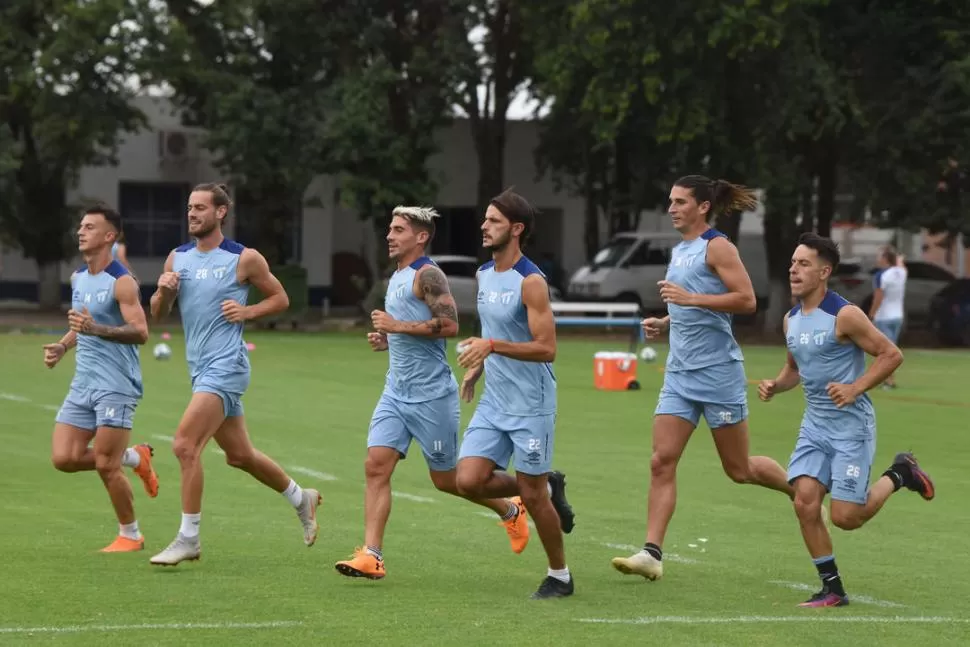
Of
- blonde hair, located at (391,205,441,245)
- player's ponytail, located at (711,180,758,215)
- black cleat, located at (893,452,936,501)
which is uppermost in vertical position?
player's ponytail, located at (711,180,758,215)

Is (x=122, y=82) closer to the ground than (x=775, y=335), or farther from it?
farther from it

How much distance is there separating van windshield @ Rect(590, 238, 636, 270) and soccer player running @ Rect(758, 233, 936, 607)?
36.6m

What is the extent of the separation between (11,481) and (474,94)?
32.8 m

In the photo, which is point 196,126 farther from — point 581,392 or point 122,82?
point 581,392

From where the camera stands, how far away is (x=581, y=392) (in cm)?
2439

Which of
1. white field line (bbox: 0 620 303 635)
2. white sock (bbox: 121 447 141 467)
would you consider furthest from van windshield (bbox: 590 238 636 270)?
white field line (bbox: 0 620 303 635)

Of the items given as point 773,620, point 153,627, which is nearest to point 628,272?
point 773,620

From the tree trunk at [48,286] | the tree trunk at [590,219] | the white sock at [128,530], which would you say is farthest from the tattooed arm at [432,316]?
the tree trunk at [590,219]

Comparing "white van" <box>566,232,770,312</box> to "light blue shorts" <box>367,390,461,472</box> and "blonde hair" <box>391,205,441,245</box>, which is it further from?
"light blue shorts" <box>367,390,461,472</box>

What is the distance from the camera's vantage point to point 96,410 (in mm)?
10625

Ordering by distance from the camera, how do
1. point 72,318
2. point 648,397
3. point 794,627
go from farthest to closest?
point 648,397 < point 72,318 < point 794,627

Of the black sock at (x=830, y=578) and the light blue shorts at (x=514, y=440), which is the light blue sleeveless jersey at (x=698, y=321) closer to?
the light blue shorts at (x=514, y=440)

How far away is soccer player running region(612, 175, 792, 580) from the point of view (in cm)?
993

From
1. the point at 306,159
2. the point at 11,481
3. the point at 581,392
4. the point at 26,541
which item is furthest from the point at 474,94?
Answer: the point at 26,541
